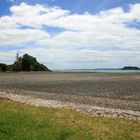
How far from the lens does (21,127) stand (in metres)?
16.2

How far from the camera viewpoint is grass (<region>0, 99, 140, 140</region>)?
49.2 ft

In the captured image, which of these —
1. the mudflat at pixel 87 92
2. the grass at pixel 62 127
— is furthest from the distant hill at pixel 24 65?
the grass at pixel 62 127

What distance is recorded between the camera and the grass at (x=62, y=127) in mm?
14992

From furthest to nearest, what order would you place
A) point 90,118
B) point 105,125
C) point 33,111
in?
point 33,111 < point 90,118 < point 105,125

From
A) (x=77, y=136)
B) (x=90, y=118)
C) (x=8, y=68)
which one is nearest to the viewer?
(x=77, y=136)

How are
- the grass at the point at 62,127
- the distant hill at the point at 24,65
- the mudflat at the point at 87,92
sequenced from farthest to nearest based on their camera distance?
the distant hill at the point at 24,65 → the mudflat at the point at 87,92 → the grass at the point at 62,127

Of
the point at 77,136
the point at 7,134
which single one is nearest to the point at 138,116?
the point at 77,136

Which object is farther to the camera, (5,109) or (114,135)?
(5,109)

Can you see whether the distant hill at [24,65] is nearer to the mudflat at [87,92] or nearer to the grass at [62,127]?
the mudflat at [87,92]

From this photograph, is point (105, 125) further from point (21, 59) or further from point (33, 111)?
point (21, 59)

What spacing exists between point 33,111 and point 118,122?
5.59 m

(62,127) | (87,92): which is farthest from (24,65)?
(62,127)

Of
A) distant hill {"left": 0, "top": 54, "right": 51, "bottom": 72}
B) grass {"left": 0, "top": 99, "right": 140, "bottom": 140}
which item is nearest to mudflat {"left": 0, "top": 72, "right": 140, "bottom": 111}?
grass {"left": 0, "top": 99, "right": 140, "bottom": 140}

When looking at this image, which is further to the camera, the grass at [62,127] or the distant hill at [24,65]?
the distant hill at [24,65]
